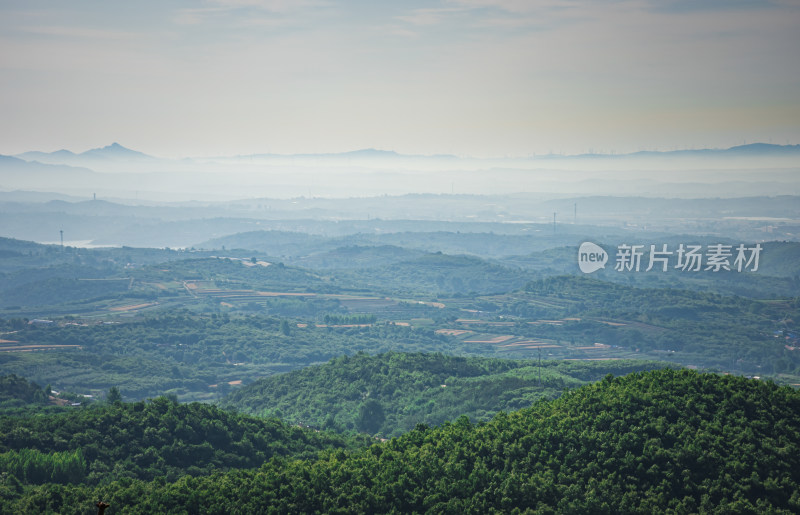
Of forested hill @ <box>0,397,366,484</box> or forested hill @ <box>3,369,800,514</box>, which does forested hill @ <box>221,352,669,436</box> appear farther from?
forested hill @ <box>3,369,800,514</box>

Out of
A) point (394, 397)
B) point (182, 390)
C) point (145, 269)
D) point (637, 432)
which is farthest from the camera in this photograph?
point (145, 269)

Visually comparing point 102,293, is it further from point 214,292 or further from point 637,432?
point 637,432

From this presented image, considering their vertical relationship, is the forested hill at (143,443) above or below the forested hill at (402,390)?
above

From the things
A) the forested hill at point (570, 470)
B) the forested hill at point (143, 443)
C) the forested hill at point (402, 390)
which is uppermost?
the forested hill at point (570, 470)

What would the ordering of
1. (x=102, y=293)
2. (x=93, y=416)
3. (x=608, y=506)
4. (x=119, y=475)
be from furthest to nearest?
1. (x=102, y=293)
2. (x=93, y=416)
3. (x=119, y=475)
4. (x=608, y=506)

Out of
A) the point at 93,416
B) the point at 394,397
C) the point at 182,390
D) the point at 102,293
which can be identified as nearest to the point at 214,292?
the point at 102,293

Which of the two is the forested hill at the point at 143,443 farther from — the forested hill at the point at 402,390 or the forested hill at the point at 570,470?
the forested hill at the point at 402,390

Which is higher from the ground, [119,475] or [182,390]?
[119,475]

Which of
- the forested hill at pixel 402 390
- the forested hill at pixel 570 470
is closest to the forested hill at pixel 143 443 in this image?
the forested hill at pixel 570 470
